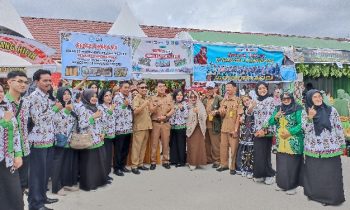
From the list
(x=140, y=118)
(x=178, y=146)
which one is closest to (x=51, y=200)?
(x=140, y=118)

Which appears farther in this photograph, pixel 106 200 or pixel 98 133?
pixel 98 133

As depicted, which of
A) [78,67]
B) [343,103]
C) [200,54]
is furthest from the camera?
[343,103]

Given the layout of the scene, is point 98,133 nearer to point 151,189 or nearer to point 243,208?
point 151,189

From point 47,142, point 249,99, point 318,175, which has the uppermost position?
point 249,99

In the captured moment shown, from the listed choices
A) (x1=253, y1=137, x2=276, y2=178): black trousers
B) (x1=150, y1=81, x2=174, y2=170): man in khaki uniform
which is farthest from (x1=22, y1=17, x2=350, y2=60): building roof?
(x1=253, y1=137, x2=276, y2=178): black trousers

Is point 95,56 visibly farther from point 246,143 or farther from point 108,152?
point 246,143

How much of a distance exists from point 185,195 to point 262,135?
4.84 ft

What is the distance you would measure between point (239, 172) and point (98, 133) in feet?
8.24

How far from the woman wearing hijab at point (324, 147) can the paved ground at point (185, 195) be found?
20 cm

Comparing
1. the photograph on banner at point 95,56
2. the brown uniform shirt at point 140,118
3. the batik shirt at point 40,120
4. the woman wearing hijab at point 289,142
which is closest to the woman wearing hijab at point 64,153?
the batik shirt at point 40,120

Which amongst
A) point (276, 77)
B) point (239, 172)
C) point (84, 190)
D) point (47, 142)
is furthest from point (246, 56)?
point (47, 142)

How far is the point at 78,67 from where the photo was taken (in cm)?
684

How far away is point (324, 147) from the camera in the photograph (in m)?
4.49

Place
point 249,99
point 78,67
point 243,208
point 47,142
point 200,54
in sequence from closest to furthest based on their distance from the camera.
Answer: point 47,142, point 243,208, point 249,99, point 78,67, point 200,54
